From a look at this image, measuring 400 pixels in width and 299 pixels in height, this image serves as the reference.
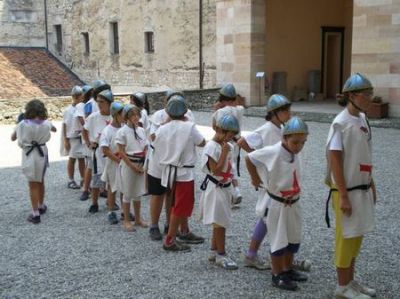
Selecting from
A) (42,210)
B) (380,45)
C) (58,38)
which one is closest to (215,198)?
(42,210)

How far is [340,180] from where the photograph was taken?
11.8 feet

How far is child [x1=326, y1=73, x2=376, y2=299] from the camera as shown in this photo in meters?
3.59

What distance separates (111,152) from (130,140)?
343 millimetres

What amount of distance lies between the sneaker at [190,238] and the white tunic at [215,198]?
810 millimetres

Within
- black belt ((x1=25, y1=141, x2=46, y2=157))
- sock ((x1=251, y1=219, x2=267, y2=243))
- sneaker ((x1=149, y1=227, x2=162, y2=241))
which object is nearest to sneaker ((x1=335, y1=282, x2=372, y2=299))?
sock ((x1=251, y1=219, x2=267, y2=243))

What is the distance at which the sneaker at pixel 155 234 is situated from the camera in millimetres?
5294

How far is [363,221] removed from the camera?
3623 mm

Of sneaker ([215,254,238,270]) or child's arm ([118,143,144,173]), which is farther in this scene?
child's arm ([118,143,144,173])

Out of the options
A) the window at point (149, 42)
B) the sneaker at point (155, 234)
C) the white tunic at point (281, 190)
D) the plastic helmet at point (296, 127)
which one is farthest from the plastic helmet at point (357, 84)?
the window at point (149, 42)

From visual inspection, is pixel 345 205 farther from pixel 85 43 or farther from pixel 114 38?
pixel 85 43

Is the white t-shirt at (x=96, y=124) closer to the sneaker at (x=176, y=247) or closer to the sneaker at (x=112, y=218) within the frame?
the sneaker at (x=112, y=218)

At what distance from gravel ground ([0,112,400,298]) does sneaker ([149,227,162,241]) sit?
79 millimetres

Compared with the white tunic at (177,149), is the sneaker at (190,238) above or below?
below

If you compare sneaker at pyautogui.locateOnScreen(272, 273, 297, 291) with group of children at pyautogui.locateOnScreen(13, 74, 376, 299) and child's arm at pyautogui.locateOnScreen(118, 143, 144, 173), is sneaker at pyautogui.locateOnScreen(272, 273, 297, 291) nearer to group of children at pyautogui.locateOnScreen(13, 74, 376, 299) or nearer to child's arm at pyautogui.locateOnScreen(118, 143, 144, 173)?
group of children at pyautogui.locateOnScreen(13, 74, 376, 299)
